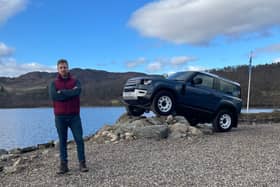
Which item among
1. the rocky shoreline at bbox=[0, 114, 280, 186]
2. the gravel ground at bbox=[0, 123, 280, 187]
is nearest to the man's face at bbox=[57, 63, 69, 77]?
the gravel ground at bbox=[0, 123, 280, 187]

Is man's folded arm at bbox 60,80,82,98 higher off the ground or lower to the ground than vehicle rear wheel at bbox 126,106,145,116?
higher

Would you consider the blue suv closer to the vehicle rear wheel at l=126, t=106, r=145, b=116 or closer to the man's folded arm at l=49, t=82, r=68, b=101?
the vehicle rear wheel at l=126, t=106, r=145, b=116

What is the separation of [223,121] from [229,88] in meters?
1.28

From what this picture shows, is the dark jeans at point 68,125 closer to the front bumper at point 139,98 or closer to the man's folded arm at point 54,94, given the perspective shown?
the man's folded arm at point 54,94

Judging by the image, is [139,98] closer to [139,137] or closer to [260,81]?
[139,137]

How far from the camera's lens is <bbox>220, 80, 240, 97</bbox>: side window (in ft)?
47.3

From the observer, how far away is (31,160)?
1027 cm

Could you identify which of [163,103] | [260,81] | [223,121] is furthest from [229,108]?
[260,81]

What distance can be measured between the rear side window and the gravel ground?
10.7 ft

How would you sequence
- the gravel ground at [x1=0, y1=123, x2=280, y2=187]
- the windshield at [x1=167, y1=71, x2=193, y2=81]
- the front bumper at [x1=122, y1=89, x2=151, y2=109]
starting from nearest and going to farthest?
the gravel ground at [x1=0, y1=123, x2=280, y2=187], the front bumper at [x1=122, y1=89, x2=151, y2=109], the windshield at [x1=167, y1=71, x2=193, y2=81]

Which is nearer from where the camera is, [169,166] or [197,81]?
[169,166]

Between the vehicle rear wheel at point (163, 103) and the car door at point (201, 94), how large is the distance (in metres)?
0.55

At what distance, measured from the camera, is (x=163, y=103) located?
12945 millimetres

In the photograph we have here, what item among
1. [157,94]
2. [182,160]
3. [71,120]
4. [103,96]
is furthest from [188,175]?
[103,96]
